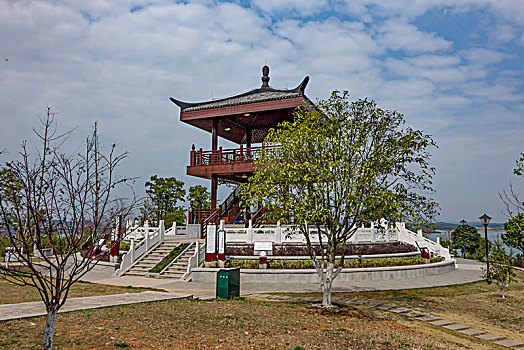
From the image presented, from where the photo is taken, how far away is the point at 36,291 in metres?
13.6

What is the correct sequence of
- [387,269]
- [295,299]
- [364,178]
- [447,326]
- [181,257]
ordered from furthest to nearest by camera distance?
[181,257], [387,269], [295,299], [364,178], [447,326]

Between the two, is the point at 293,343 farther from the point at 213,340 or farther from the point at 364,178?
the point at 364,178

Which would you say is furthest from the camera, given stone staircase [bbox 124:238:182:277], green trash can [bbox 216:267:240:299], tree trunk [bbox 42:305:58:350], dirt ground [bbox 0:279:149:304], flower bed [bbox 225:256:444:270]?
stone staircase [bbox 124:238:182:277]

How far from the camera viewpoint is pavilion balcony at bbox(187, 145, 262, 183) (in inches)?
999

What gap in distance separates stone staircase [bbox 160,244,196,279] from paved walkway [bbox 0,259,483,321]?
669 mm

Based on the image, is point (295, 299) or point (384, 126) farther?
point (295, 299)

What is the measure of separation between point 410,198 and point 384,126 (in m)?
2.32

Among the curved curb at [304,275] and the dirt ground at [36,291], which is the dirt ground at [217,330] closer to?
the dirt ground at [36,291]

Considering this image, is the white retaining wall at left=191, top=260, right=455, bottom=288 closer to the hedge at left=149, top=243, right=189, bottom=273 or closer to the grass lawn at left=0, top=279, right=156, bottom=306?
the hedge at left=149, top=243, right=189, bottom=273

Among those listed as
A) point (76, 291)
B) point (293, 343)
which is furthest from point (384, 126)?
point (76, 291)

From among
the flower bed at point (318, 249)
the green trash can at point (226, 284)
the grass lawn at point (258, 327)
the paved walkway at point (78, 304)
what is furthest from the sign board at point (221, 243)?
the grass lawn at point (258, 327)

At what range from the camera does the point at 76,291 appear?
13.6 meters

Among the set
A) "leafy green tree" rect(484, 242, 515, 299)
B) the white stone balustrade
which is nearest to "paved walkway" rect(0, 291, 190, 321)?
the white stone balustrade

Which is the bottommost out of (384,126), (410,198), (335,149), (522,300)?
(522,300)
